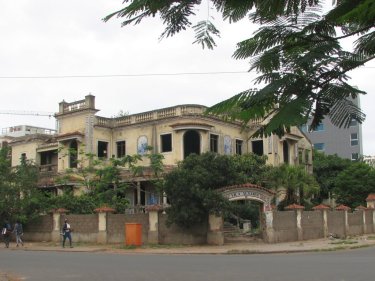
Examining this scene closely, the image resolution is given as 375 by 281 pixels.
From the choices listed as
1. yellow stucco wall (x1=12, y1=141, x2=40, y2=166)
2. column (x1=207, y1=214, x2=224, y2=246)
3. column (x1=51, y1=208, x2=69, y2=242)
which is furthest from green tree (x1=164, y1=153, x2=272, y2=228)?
yellow stucco wall (x1=12, y1=141, x2=40, y2=166)

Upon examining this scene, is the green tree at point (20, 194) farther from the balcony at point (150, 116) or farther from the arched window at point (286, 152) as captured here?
the arched window at point (286, 152)

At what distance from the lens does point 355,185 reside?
1724 inches

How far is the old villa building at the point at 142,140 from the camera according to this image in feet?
122

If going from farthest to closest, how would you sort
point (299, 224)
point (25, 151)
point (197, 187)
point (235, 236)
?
point (25, 151), point (299, 224), point (235, 236), point (197, 187)

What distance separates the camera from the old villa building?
A: 122ft

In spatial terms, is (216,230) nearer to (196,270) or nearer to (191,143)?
(196,270)

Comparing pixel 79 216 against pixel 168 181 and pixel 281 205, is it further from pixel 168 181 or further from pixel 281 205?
pixel 281 205

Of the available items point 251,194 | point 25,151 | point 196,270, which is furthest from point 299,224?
point 25,151

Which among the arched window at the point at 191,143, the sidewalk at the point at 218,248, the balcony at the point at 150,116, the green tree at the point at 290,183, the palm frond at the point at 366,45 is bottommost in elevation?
the sidewalk at the point at 218,248

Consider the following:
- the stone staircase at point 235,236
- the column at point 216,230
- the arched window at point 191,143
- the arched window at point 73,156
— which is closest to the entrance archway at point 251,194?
the stone staircase at point 235,236

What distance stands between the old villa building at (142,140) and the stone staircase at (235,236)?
8.58 metres

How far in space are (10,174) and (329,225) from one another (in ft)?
63.3

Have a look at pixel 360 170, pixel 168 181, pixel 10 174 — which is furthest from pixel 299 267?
pixel 360 170

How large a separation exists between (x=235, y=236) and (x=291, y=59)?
26164 mm
